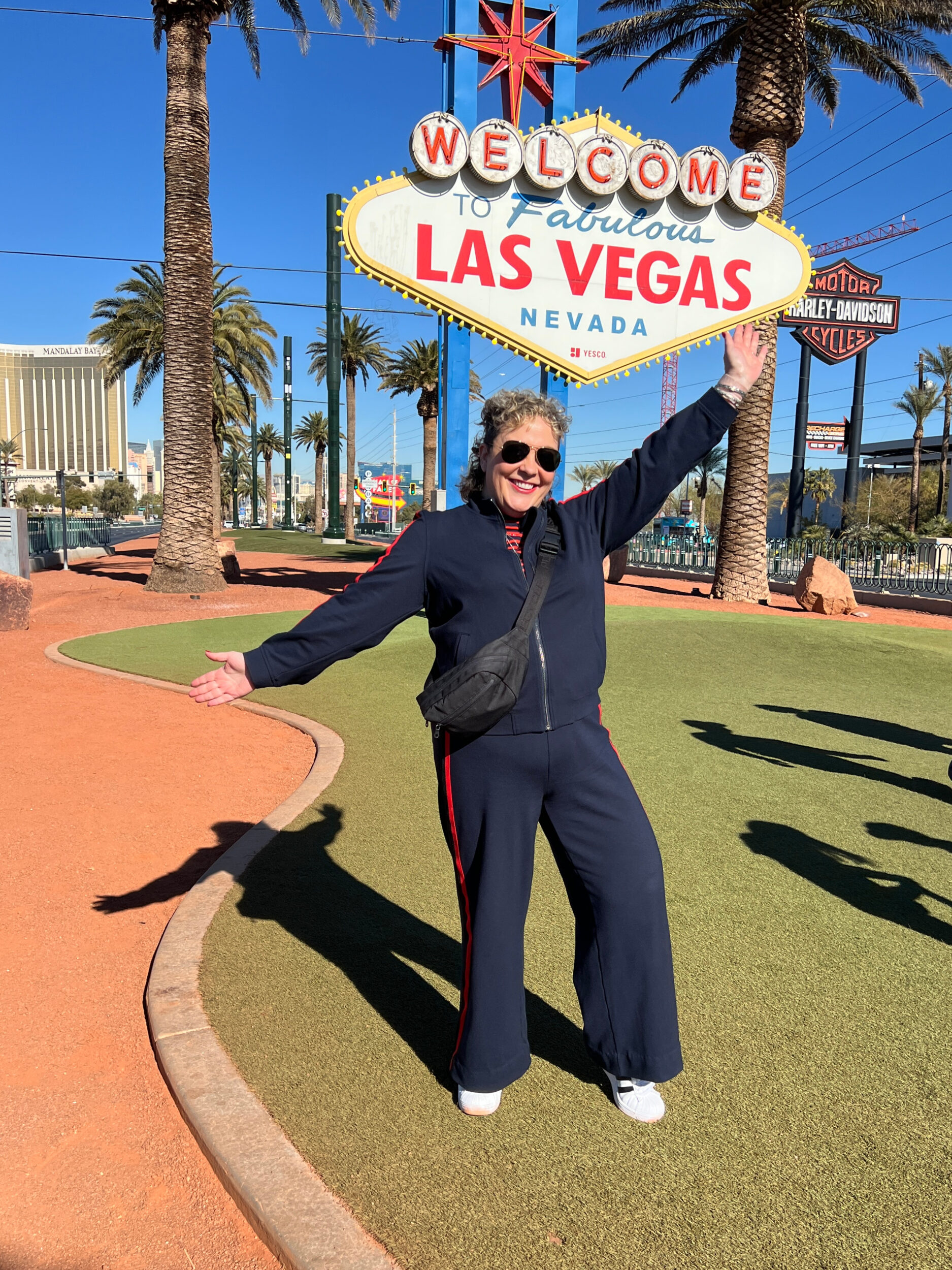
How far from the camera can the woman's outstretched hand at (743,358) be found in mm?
2455

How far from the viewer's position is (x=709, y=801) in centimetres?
521

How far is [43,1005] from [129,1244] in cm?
124

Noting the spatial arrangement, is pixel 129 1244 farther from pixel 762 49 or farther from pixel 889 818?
pixel 762 49

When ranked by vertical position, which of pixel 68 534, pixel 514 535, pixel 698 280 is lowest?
pixel 68 534

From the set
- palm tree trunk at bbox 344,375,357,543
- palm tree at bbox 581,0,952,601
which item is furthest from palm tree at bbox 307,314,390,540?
palm tree at bbox 581,0,952,601

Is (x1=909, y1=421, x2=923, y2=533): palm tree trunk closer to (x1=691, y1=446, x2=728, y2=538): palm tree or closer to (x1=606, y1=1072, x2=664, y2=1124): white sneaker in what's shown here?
(x1=691, y1=446, x2=728, y2=538): palm tree

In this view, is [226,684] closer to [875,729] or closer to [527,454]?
[527,454]

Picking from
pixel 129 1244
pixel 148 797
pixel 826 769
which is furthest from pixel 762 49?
pixel 129 1244

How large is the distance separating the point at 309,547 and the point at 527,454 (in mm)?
31352

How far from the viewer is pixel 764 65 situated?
1554cm

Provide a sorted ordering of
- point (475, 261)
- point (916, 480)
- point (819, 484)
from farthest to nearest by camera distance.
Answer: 1. point (819, 484)
2. point (916, 480)
3. point (475, 261)

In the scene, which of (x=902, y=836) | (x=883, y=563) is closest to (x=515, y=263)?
(x=902, y=836)

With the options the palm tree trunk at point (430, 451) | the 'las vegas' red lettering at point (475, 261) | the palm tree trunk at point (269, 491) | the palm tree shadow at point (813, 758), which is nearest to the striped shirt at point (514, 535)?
the palm tree shadow at point (813, 758)

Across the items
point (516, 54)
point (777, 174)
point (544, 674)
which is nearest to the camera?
point (544, 674)
